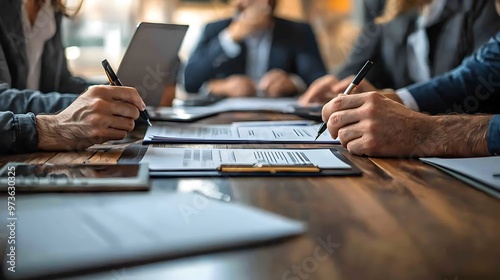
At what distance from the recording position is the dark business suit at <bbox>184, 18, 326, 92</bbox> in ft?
9.12

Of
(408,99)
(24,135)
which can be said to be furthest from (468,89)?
(24,135)

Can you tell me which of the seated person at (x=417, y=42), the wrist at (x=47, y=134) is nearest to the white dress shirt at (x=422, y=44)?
the seated person at (x=417, y=42)

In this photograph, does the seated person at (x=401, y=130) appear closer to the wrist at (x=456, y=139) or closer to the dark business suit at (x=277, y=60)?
the wrist at (x=456, y=139)

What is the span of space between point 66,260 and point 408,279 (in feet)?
0.92

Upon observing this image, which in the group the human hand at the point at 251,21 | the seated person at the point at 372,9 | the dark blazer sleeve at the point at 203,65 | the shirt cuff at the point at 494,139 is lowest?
the dark blazer sleeve at the point at 203,65

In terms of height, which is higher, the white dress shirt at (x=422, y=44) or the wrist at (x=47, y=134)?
the white dress shirt at (x=422, y=44)

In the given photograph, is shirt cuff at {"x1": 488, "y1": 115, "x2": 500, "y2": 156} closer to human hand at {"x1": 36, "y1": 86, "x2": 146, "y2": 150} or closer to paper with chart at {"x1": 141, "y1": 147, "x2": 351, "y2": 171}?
paper with chart at {"x1": 141, "y1": 147, "x2": 351, "y2": 171}

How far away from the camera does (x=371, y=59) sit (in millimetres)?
2301

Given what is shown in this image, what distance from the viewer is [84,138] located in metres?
0.97

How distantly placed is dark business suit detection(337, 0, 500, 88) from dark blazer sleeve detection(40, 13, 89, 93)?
3.66ft

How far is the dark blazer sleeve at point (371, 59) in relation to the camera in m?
2.30

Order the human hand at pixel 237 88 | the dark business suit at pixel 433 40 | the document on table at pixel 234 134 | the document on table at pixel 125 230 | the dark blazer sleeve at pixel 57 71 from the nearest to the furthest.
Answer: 1. the document on table at pixel 125 230
2. the document on table at pixel 234 134
3. the dark blazer sleeve at pixel 57 71
4. the dark business suit at pixel 433 40
5. the human hand at pixel 237 88

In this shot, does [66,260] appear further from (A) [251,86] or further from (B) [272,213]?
(A) [251,86]

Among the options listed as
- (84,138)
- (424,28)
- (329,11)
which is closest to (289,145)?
(84,138)
